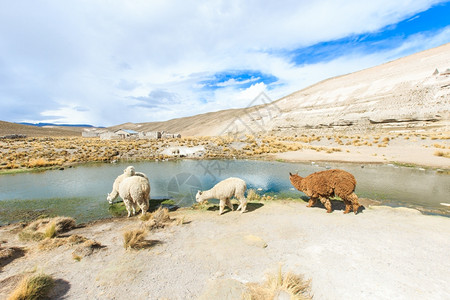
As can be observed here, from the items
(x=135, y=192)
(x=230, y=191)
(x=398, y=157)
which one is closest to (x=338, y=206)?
(x=230, y=191)

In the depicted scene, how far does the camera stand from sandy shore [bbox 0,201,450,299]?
12.7 ft

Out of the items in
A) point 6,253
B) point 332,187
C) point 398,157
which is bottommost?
point 6,253

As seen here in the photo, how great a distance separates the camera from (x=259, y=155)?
26.4 metres

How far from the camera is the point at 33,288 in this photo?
366 centimetres

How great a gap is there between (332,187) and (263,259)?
462 cm

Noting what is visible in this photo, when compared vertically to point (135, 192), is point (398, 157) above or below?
below

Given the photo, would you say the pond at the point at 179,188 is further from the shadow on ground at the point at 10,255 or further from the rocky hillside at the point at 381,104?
the rocky hillside at the point at 381,104

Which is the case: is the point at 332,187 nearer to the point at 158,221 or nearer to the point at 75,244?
the point at 158,221

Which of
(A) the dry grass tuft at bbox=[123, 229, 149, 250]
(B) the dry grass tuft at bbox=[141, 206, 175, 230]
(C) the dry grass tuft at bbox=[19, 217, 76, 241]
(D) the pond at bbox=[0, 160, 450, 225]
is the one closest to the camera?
(A) the dry grass tuft at bbox=[123, 229, 149, 250]

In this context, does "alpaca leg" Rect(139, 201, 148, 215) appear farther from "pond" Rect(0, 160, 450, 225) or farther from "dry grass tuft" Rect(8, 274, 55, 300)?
"dry grass tuft" Rect(8, 274, 55, 300)

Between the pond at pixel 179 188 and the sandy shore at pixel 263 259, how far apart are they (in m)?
2.68

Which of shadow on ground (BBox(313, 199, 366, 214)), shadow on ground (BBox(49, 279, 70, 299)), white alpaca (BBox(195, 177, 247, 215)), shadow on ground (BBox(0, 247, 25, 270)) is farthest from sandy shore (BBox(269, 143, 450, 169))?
shadow on ground (BBox(0, 247, 25, 270))

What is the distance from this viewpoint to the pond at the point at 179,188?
31.3 ft

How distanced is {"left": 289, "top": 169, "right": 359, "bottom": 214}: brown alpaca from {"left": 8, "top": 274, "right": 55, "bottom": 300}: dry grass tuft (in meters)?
8.67
